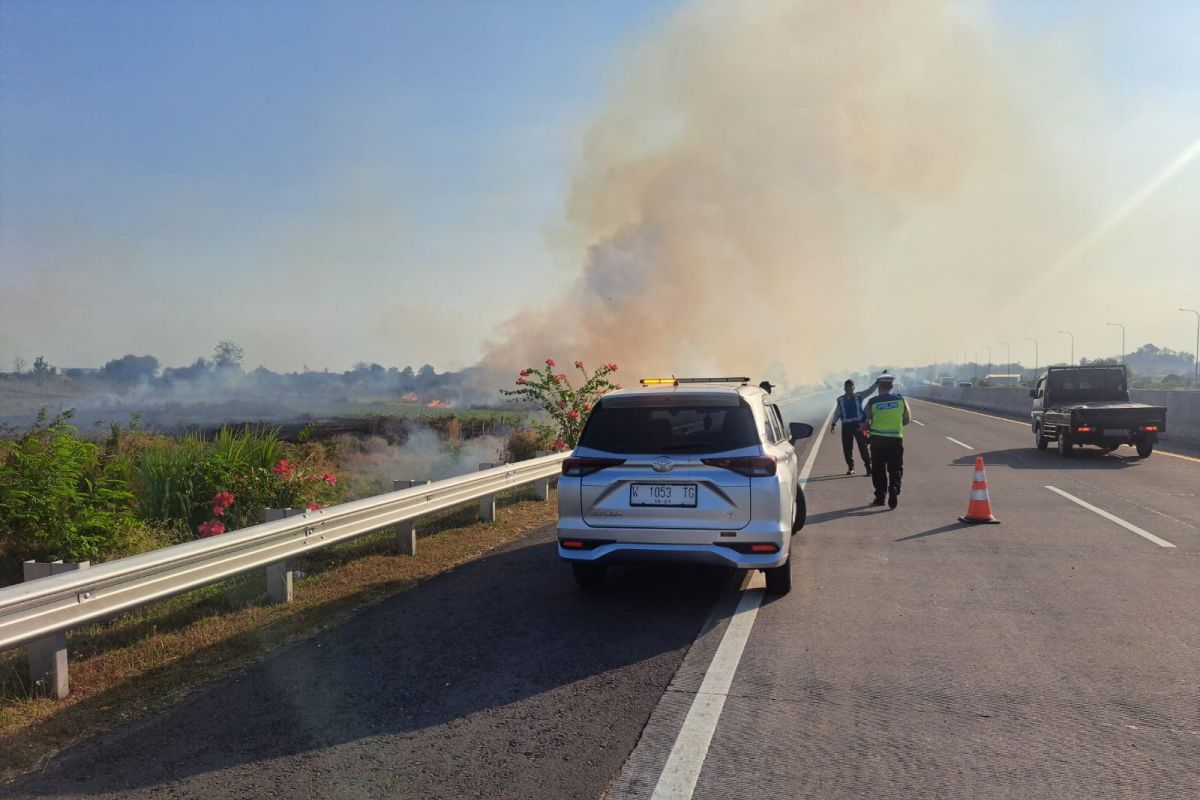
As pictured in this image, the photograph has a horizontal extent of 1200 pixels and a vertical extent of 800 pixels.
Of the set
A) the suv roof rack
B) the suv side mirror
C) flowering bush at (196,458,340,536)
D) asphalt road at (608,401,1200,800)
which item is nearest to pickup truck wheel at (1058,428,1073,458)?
asphalt road at (608,401,1200,800)

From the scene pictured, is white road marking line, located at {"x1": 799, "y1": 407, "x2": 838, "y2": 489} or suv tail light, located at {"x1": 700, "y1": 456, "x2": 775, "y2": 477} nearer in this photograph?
suv tail light, located at {"x1": 700, "y1": 456, "x2": 775, "y2": 477}

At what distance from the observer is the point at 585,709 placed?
4012 millimetres

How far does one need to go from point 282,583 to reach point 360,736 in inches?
108

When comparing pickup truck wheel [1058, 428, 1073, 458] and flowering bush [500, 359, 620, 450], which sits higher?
flowering bush [500, 359, 620, 450]

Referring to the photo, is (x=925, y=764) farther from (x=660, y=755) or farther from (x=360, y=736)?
(x=360, y=736)

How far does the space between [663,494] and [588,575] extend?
1.13m

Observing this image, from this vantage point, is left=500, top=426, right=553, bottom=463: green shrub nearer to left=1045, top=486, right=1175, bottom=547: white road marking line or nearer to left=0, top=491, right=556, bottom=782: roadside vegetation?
left=0, top=491, right=556, bottom=782: roadside vegetation

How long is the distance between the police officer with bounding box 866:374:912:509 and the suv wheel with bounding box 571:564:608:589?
5.48 metres

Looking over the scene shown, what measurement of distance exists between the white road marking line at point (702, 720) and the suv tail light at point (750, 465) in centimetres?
101

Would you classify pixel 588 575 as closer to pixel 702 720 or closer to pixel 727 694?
pixel 727 694

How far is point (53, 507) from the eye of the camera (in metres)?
7.13

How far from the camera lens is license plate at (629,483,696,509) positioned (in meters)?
5.63

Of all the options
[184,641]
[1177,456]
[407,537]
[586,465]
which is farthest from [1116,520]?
[184,641]

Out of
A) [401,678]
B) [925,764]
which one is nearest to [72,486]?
[401,678]
